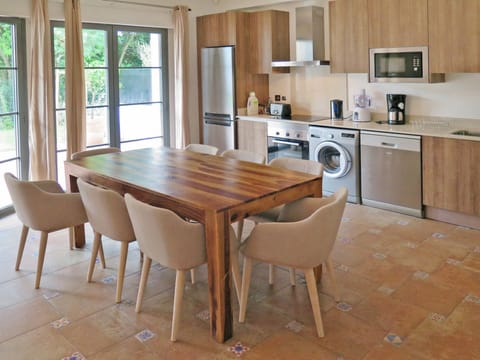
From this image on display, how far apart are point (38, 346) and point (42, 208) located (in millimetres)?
1046

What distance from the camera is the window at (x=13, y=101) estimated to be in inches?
191

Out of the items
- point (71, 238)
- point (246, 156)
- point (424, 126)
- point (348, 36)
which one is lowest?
point (71, 238)

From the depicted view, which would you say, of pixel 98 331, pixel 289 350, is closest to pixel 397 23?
pixel 289 350

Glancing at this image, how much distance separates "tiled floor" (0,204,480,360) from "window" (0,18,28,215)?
1.35m

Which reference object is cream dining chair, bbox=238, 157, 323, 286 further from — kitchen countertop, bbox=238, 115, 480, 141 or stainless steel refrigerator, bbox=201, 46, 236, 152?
stainless steel refrigerator, bbox=201, 46, 236, 152

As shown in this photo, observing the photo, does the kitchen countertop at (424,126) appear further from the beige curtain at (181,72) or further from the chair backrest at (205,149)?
the beige curtain at (181,72)

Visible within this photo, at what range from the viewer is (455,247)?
396cm

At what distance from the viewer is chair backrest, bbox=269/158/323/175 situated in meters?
3.57

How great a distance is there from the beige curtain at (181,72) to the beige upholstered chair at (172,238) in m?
3.79

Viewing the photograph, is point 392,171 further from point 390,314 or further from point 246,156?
point 390,314

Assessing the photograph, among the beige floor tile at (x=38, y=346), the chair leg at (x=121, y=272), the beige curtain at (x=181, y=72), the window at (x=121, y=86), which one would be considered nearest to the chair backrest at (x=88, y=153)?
the window at (x=121, y=86)

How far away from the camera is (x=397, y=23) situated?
4.73 m

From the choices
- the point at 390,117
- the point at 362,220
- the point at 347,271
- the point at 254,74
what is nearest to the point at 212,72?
the point at 254,74

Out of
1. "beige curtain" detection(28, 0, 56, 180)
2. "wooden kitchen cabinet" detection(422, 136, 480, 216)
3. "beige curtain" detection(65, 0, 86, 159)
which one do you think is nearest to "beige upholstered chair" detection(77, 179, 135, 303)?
"beige curtain" detection(28, 0, 56, 180)
